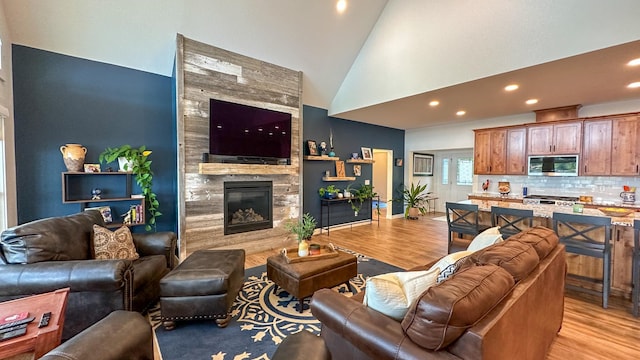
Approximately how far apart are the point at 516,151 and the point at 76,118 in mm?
7726

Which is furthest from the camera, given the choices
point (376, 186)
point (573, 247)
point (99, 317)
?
point (376, 186)

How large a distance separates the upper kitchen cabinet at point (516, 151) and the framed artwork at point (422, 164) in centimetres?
278

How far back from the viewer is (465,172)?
8.40 metres

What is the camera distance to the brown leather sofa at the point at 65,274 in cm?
189

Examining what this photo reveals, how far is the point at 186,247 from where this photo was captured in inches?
156

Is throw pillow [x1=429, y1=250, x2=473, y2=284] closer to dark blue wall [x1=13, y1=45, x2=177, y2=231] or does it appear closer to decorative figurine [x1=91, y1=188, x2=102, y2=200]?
dark blue wall [x1=13, y1=45, x2=177, y2=231]

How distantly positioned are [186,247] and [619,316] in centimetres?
506

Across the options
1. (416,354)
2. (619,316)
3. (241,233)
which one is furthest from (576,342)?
(241,233)

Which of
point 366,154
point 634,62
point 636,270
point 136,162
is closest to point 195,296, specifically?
point 136,162

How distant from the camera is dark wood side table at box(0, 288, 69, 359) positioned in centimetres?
125

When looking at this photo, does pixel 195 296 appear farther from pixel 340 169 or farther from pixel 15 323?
pixel 340 169

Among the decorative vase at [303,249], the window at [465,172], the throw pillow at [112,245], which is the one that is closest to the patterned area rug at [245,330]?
the decorative vase at [303,249]

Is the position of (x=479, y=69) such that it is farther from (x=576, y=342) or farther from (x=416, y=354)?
(x=416, y=354)

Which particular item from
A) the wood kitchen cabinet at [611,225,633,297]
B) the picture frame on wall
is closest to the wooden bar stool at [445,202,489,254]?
the wood kitchen cabinet at [611,225,633,297]
